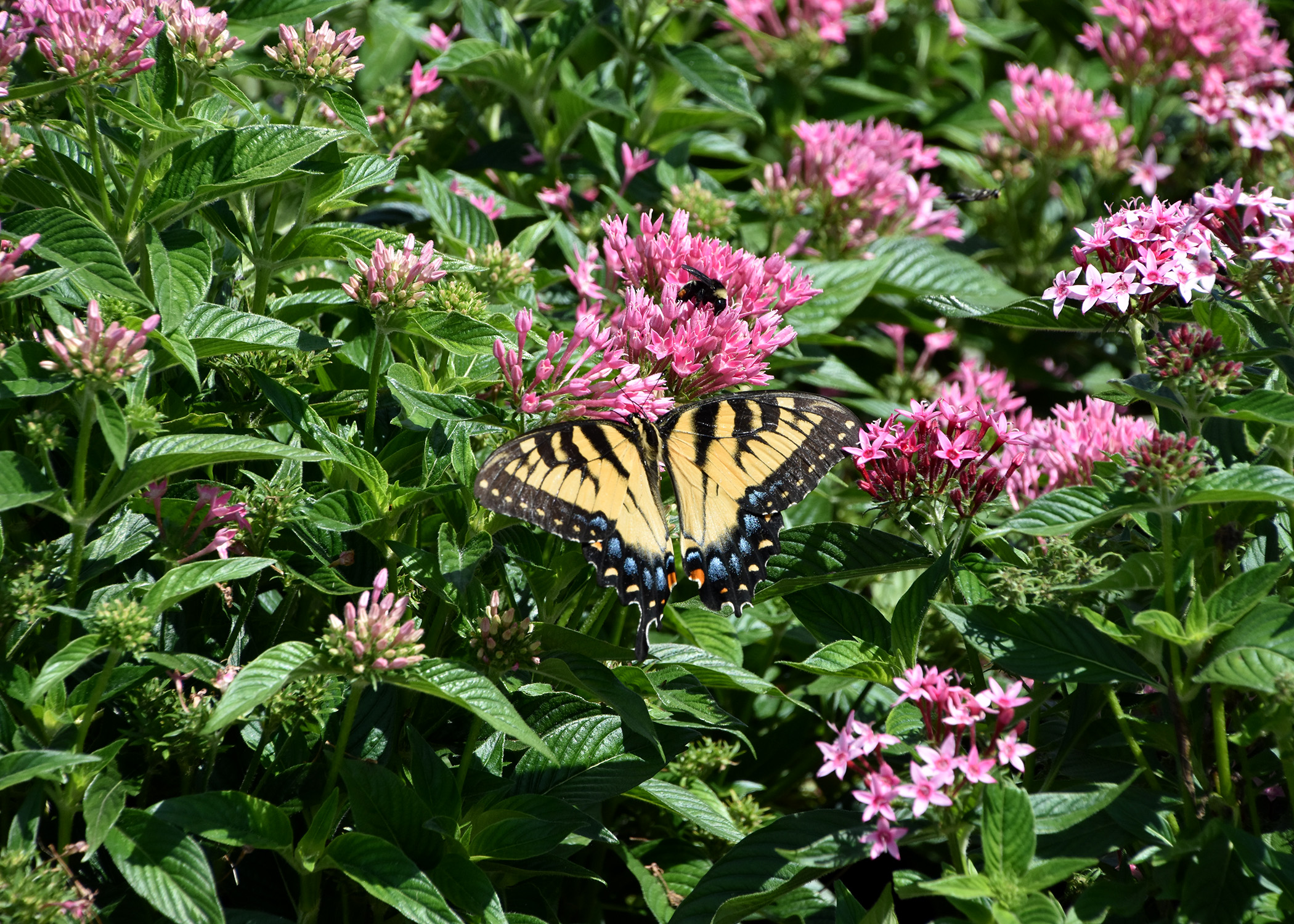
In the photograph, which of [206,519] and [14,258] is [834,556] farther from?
[14,258]

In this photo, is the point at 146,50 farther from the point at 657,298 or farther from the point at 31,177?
the point at 657,298

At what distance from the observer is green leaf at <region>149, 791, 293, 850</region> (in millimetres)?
1400

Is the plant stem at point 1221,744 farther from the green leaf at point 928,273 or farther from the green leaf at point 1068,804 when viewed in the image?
the green leaf at point 928,273

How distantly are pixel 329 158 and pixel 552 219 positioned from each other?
22.5 inches

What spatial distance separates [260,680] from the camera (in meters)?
1.31

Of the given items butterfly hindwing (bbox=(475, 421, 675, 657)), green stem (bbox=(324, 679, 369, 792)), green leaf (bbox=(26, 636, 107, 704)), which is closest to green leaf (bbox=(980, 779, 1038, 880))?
butterfly hindwing (bbox=(475, 421, 675, 657))

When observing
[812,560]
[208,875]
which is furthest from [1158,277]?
[208,875]

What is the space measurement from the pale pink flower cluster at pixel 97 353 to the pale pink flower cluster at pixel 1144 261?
1.32 metres

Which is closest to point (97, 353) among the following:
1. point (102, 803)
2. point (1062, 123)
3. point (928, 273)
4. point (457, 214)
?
point (102, 803)

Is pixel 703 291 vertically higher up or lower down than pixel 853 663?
higher up

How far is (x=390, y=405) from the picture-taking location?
196 centimetres

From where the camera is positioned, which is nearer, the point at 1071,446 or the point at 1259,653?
the point at 1259,653

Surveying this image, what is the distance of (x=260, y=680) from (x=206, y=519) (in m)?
0.35

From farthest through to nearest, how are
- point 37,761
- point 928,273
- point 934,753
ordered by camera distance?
point 928,273 < point 934,753 < point 37,761
